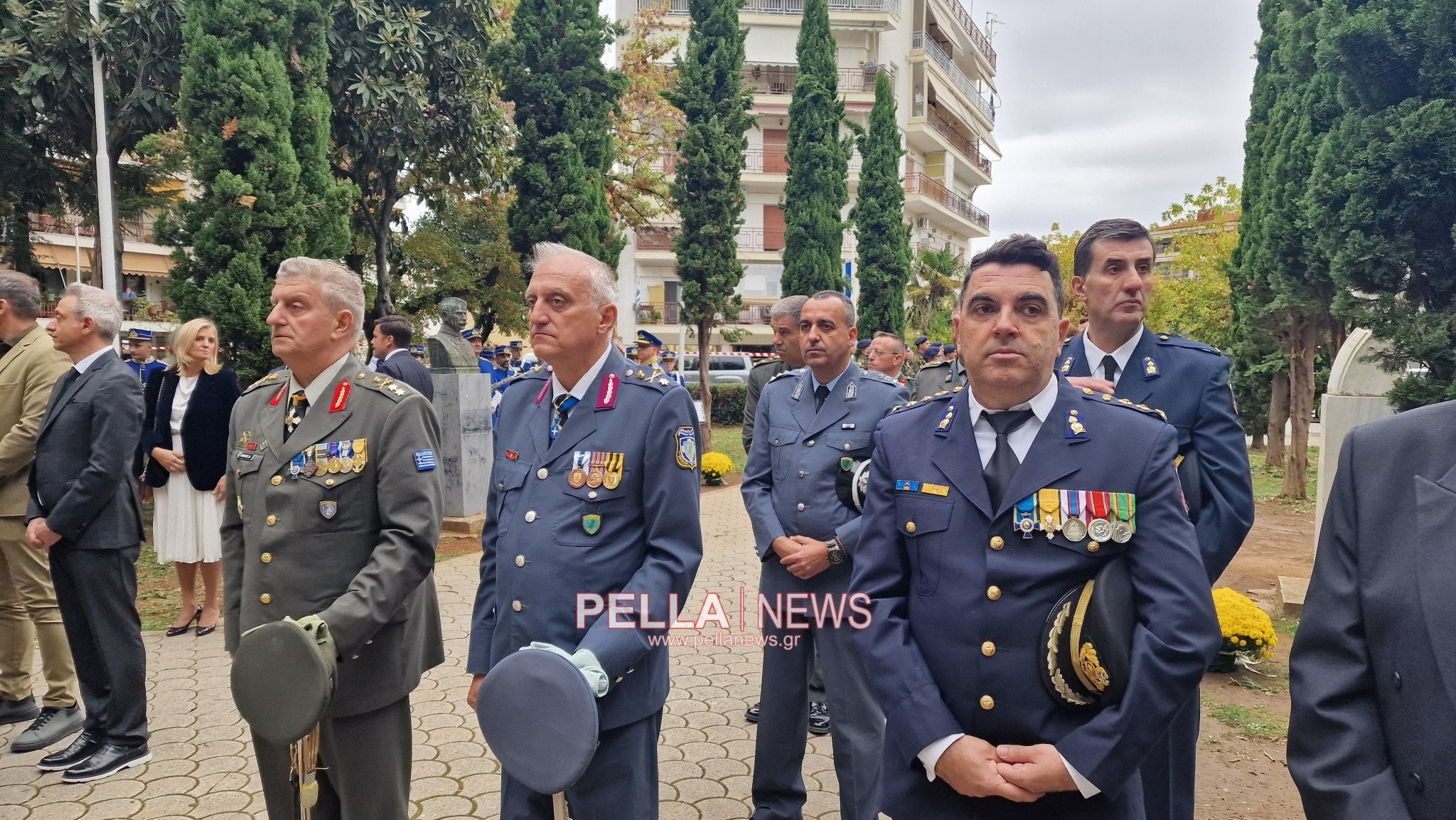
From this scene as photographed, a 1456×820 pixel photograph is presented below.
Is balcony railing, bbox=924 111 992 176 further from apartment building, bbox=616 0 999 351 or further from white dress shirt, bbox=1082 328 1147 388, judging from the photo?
white dress shirt, bbox=1082 328 1147 388

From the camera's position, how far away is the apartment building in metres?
34.9

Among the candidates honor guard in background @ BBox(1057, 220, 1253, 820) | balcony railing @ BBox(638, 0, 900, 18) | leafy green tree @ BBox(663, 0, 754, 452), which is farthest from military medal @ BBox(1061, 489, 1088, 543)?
balcony railing @ BBox(638, 0, 900, 18)

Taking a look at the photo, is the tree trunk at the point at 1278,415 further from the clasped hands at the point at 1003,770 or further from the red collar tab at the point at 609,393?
the clasped hands at the point at 1003,770

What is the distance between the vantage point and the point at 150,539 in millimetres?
10422

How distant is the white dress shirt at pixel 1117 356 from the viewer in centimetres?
318

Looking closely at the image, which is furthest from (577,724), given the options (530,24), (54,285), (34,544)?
(54,285)

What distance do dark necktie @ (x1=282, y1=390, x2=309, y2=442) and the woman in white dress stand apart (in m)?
3.62

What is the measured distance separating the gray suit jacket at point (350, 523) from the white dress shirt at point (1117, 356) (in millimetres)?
2371

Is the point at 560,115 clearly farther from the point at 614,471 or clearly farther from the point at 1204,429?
the point at 1204,429

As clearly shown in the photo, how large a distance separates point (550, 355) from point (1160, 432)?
68.7 inches

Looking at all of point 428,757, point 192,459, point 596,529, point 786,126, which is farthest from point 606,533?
point 786,126

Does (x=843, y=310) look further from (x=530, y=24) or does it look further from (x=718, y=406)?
(x=718, y=406)

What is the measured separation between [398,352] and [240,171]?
379 cm

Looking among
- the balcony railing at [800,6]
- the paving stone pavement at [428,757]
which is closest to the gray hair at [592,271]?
the paving stone pavement at [428,757]
